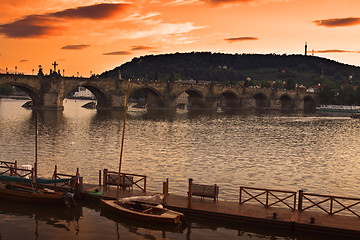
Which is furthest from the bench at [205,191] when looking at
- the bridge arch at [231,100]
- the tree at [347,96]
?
the tree at [347,96]

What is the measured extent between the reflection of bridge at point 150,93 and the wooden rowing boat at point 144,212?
83.5 m

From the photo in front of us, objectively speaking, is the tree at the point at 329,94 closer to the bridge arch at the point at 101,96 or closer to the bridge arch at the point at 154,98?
the bridge arch at the point at 154,98

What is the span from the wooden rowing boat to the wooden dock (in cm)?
98

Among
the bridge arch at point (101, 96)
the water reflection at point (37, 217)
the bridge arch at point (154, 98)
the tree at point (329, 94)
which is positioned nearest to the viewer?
the water reflection at point (37, 217)

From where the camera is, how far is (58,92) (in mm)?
104625

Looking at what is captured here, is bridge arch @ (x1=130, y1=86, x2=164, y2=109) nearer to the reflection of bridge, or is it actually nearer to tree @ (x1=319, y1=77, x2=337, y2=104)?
the reflection of bridge

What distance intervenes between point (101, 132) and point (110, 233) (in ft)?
135

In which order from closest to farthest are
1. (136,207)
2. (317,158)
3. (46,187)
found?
(136,207), (46,187), (317,158)

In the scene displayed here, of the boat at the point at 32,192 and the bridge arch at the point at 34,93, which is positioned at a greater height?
the bridge arch at the point at 34,93

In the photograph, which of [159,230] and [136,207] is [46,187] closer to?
[136,207]

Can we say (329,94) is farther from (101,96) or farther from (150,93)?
(101,96)

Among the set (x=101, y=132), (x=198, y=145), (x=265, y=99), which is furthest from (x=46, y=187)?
(x=265, y=99)

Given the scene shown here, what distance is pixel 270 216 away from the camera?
1995 centimetres

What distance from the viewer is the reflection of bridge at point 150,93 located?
102m
